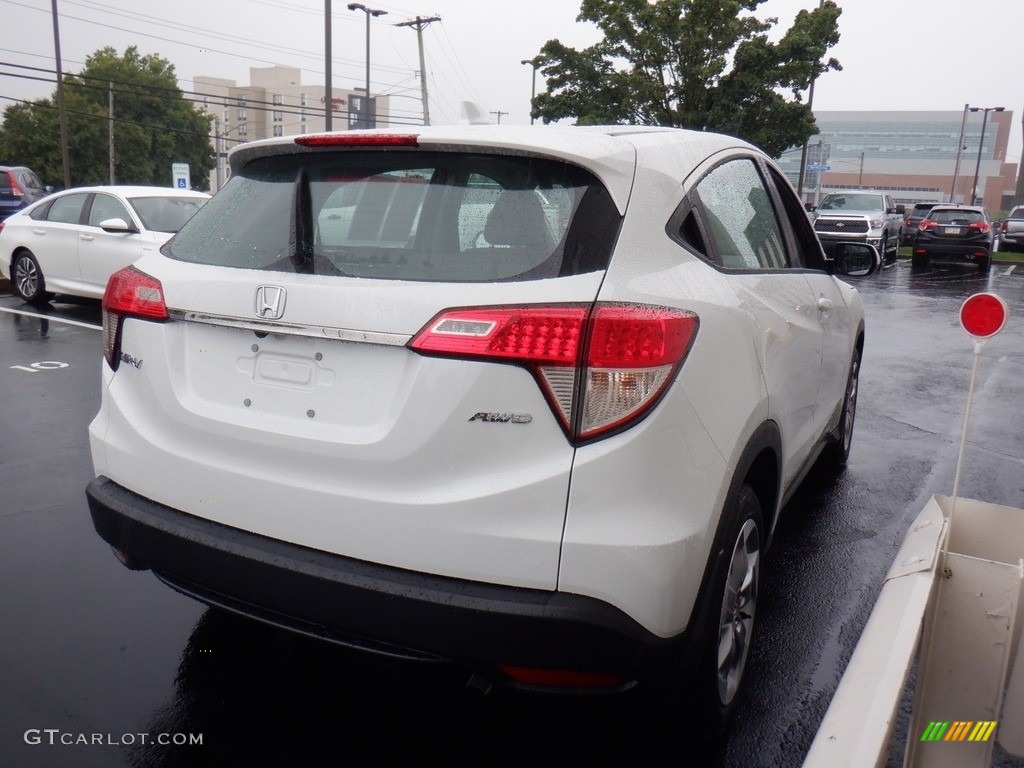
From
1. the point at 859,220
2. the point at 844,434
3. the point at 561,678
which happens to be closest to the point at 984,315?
the point at 561,678

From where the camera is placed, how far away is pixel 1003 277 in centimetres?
2127

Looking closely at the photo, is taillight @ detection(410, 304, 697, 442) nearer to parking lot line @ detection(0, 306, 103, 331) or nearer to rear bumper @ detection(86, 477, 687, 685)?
rear bumper @ detection(86, 477, 687, 685)

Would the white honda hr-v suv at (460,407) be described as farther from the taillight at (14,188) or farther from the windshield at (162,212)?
the taillight at (14,188)

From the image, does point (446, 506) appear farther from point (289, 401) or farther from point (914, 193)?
point (914, 193)

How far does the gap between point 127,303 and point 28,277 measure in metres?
10.1

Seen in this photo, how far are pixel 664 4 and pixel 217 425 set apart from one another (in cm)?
3001

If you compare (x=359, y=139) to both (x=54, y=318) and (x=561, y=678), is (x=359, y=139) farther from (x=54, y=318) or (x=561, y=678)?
(x=54, y=318)

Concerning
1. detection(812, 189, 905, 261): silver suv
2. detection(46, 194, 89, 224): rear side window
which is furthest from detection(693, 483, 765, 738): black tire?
detection(812, 189, 905, 261): silver suv

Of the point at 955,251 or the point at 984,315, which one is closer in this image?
the point at 984,315

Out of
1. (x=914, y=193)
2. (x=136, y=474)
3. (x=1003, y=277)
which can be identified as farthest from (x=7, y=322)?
(x=914, y=193)

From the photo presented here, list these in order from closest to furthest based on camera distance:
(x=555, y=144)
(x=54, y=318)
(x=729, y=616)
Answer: (x=555, y=144) < (x=729, y=616) < (x=54, y=318)

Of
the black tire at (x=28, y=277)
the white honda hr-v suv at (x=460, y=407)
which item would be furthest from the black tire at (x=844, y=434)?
the black tire at (x=28, y=277)

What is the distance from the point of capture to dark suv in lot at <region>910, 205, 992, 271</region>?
22.8 metres

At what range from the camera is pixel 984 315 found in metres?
2.85
